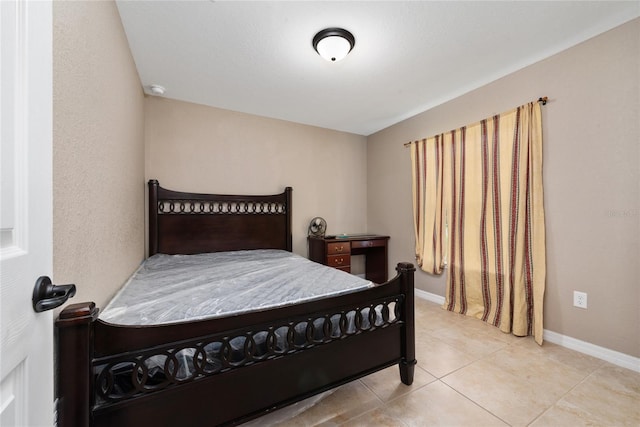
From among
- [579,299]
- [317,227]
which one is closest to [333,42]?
[317,227]

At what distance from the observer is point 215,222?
2.87 meters

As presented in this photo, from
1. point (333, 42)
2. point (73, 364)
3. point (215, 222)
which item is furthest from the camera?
point (215, 222)

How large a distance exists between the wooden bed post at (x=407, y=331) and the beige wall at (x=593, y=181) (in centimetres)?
139

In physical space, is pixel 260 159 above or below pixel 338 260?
above

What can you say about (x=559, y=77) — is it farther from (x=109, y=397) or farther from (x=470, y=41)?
(x=109, y=397)

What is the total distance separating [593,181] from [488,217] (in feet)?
2.45

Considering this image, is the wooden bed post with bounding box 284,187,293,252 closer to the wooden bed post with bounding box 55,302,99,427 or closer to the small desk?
the small desk

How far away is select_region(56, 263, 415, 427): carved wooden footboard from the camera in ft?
2.56

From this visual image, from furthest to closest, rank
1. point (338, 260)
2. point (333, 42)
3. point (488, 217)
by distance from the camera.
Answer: point (338, 260)
point (488, 217)
point (333, 42)

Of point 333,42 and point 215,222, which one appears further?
point 215,222

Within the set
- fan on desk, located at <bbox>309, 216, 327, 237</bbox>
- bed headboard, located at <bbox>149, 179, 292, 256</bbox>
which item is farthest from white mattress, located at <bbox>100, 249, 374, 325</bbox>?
fan on desk, located at <bbox>309, 216, 327, 237</bbox>

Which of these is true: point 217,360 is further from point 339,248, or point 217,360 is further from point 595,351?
point 595,351

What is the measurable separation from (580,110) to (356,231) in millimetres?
2712

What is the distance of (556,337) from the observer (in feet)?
6.52
